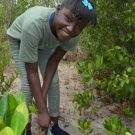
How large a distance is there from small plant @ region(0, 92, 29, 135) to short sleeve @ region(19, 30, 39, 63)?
0.78 metres

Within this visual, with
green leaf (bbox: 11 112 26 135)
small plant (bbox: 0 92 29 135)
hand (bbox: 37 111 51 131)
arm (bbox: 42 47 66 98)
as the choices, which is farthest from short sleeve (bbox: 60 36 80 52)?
green leaf (bbox: 11 112 26 135)

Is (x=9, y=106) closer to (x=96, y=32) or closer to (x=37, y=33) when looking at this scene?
(x=37, y=33)

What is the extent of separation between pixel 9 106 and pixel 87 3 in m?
0.90

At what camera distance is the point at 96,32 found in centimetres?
278

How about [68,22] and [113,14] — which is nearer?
[68,22]

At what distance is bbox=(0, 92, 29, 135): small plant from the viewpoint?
26.1 inches

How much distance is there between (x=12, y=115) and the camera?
2.60 ft

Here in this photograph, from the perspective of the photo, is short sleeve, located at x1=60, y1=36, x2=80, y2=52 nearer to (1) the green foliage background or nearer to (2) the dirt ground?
(1) the green foliage background

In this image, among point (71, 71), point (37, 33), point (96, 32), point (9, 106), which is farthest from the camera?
point (71, 71)

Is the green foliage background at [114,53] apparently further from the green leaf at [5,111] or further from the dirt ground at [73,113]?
the green leaf at [5,111]

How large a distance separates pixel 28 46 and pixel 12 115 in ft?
2.92

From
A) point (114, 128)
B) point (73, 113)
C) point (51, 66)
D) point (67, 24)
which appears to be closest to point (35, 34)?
point (67, 24)

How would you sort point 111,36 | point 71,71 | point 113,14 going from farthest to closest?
point 71,71, point 111,36, point 113,14

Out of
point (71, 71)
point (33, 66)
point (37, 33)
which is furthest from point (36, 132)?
point (71, 71)
